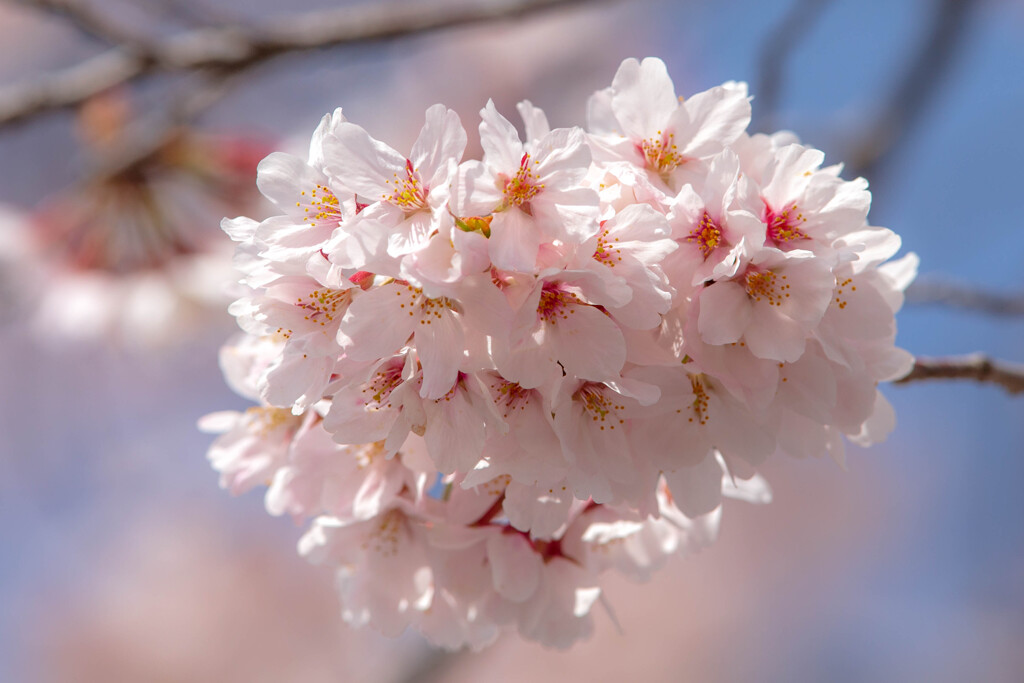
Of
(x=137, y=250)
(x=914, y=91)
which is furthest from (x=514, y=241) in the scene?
(x=914, y=91)

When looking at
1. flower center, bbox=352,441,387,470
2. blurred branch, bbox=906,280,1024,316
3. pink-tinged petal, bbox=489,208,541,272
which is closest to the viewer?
pink-tinged petal, bbox=489,208,541,272

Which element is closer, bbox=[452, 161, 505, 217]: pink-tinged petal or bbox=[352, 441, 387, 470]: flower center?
bbox=[452, 161, 505, 217]: pink-tinged petal

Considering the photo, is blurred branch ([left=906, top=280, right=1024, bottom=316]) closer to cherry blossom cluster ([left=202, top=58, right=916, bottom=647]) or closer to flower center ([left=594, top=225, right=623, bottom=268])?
cherry blossom cluster ([left=202, top=58, right=916, bottom=647])

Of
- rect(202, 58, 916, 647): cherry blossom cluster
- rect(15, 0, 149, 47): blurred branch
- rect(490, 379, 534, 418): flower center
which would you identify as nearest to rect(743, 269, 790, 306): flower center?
rect(202, 58, 916, 647): cherry blossom cluster

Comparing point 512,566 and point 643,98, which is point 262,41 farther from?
point 512,566

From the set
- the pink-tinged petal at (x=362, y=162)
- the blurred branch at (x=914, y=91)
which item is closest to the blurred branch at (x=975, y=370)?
the pink-tinged petal at (x=362, y=162)

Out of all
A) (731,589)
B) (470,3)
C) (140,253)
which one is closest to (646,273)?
(470,3)
